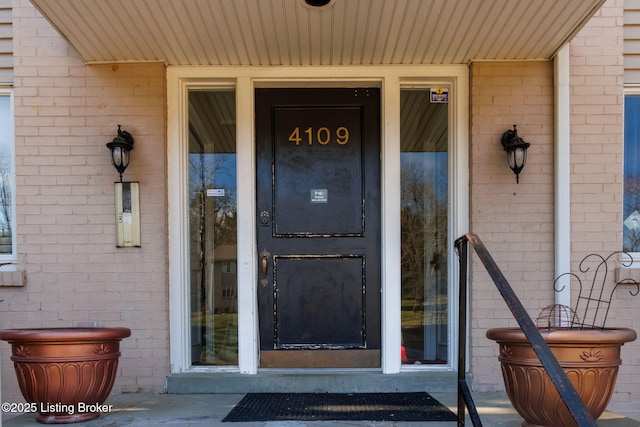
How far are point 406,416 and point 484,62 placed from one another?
2577 mm

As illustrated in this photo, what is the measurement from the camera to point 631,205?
4234 mm

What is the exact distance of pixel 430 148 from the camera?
4.29 metres

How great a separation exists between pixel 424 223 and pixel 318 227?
85cm

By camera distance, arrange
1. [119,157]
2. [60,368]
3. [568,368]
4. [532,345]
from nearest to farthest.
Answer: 1. [532,345]
2. [568,368]
3. [60,368]
4. [119,157]

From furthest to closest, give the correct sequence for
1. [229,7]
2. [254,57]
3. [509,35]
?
[254,57], [509,35], [229,7]

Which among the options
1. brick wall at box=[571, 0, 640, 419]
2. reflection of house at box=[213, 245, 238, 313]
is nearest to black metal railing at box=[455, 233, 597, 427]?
brick wall at box=[571, 0, 640, 419]

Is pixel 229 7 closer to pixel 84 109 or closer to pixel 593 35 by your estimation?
pixel 84 109

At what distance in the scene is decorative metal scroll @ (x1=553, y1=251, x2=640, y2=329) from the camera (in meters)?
3.97

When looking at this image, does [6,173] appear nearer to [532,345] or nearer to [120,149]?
[120,149]

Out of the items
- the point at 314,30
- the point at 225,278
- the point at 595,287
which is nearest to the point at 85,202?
the point at 225,278

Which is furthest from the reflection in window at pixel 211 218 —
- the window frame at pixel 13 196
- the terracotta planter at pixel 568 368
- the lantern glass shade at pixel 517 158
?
the terracotta planter at pixel 568 368

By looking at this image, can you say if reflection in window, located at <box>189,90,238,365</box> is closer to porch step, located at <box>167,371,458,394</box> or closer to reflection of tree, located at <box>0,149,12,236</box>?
porch step, located at <box>167,371,458,394</box>

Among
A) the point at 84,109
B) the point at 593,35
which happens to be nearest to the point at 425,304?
the point at 593,35

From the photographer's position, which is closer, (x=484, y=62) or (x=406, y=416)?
(x=406, y=416)
